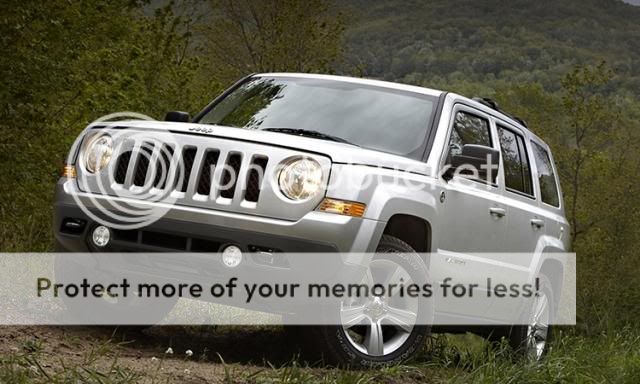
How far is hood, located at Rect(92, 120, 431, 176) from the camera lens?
4926 mm

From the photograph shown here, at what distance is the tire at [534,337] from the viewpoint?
6828 millimetres

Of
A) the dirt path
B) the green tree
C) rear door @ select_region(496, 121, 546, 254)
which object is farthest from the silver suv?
the green tree

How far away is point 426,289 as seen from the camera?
531cm

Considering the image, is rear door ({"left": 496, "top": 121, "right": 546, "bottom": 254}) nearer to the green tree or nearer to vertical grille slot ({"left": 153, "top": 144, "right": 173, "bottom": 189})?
vertical grille slot ({"left": 153, "top": 144, "right": 173, "bottom": 189})

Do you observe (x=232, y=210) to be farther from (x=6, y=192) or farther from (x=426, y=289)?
(x=6, y=192)

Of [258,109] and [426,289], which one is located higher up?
[258,109]

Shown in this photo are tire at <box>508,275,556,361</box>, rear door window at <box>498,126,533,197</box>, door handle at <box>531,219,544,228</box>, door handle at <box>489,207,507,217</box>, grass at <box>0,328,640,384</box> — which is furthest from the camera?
door handle at <box>531,219,544,228</box>

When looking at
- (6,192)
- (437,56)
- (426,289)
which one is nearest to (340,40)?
(6,192)

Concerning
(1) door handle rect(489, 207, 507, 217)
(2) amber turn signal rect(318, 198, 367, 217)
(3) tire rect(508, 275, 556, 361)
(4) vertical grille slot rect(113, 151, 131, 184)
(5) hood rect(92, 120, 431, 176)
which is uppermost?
(5) hood rect(92, 120, 431, 176)

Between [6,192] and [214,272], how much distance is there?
16.2 feet

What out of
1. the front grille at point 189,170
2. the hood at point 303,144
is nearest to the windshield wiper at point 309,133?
the hood at point 303,144

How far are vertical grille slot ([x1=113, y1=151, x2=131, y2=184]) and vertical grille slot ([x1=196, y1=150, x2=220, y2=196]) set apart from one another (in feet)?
1.62

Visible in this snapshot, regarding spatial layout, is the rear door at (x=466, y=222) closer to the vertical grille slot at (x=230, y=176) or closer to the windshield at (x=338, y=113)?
the windshield at (x=338, y=113)

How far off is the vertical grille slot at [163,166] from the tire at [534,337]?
2764 mm
